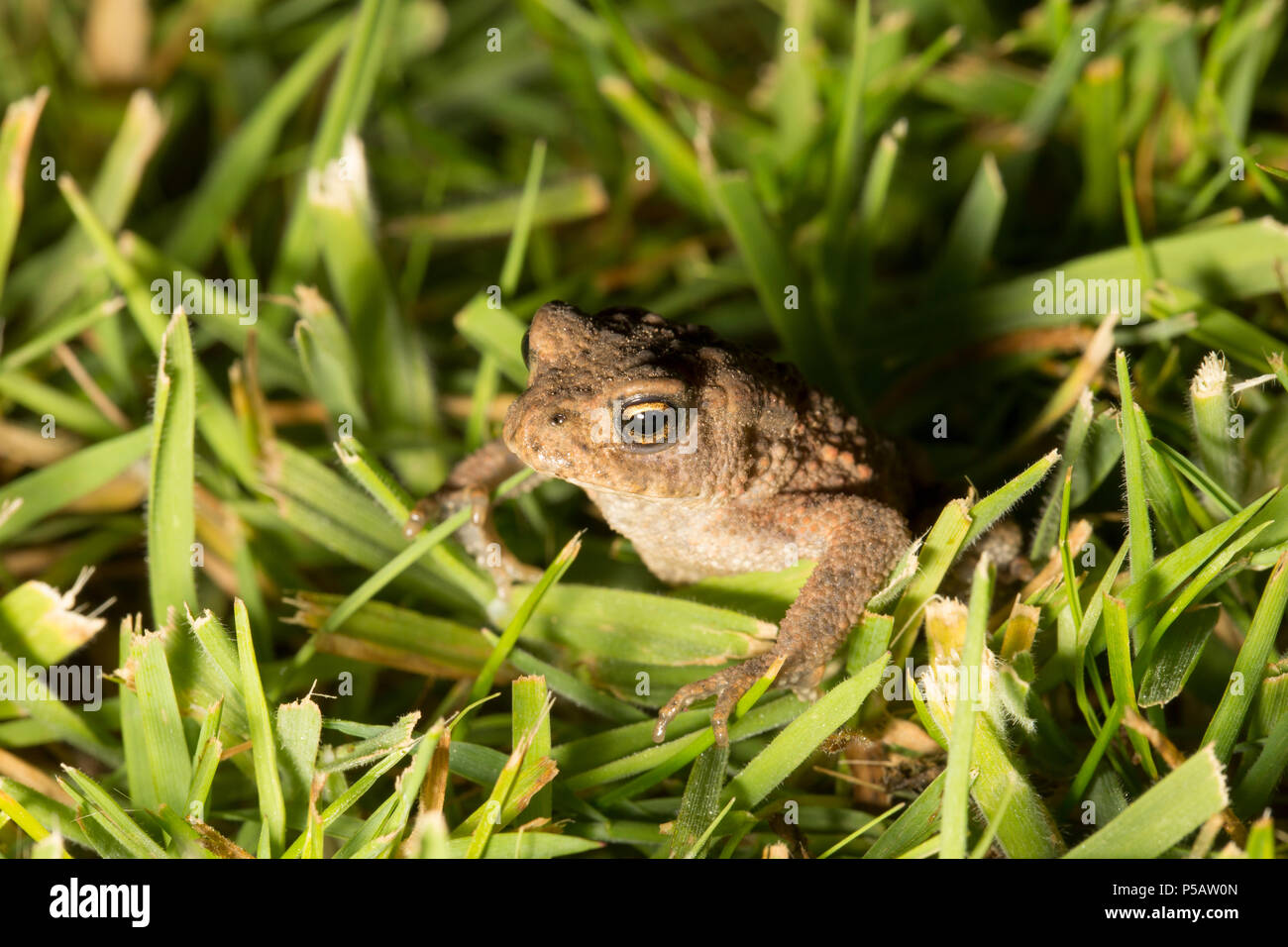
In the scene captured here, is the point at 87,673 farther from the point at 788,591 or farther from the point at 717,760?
the point at 788,591

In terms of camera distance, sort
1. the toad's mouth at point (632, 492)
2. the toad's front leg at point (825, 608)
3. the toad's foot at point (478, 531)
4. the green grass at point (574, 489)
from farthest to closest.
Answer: the toad's foot at point (478, 531), the toad's mouth at point (632, 492), the toad's front leg at point (825, 608), the green grass at point (574, 489)

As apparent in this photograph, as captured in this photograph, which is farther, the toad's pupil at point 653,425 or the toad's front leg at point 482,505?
the toad's front leg at point 482,505

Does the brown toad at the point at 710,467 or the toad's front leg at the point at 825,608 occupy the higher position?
the brown toad at the point at 710,467

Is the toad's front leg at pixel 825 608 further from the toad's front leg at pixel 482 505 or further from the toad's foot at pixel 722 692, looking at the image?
the toad's front leg at pixel 482 505

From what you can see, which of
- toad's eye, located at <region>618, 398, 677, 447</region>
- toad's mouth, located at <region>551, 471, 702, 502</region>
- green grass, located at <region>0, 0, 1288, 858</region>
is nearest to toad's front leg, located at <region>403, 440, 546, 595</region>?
green grass, located at <region>0, 0, 1288, 858</region>

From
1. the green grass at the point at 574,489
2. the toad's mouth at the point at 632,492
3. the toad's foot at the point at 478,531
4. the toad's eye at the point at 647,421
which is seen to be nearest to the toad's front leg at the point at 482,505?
the toad's foot at the point at 478,531

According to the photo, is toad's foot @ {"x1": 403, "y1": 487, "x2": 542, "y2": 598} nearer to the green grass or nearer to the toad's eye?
the green grass

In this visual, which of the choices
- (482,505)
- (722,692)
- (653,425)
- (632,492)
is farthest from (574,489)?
(722,692)

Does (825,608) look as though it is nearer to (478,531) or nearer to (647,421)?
(647,421)
